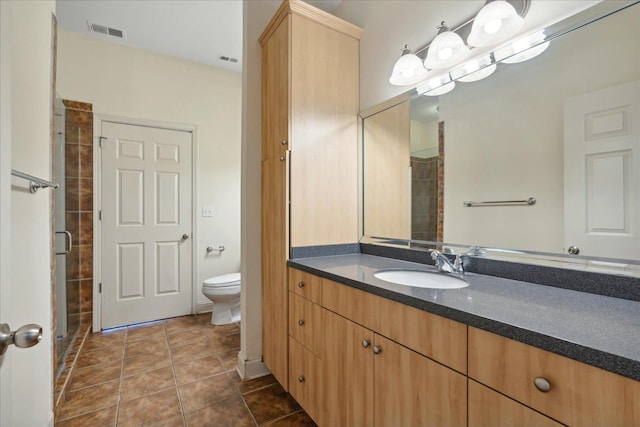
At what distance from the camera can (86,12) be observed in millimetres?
2309

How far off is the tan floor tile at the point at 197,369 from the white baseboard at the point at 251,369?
0.19 metres

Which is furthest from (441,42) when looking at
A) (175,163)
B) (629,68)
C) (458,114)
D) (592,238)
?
(175,163)

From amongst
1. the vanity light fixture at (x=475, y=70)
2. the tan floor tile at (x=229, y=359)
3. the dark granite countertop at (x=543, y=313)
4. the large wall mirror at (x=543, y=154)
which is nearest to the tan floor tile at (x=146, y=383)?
the tan floor tile at (x=229, y=359)

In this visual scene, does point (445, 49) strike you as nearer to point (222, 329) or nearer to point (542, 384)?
point (542, 384)

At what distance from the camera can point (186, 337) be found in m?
2.54

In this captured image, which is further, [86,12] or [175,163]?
[175,163]

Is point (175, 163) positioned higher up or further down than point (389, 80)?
further down

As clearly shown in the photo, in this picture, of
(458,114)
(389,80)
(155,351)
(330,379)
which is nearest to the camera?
(330,379)

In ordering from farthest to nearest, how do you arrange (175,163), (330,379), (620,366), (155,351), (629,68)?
(175,163), (155,351), (330,379), (629,68), (620,366)

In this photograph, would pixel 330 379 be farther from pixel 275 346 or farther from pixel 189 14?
pixel 189 14

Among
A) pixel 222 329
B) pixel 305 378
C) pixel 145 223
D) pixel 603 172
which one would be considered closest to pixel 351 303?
pixel 305 378

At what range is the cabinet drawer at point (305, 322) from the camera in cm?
138

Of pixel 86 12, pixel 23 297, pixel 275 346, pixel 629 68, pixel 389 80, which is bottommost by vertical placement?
pixel 275 346

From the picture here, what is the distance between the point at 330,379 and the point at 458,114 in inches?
54.9
